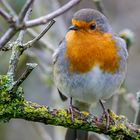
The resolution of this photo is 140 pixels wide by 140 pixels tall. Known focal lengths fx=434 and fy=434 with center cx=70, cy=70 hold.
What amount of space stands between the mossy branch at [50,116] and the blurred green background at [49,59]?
1.73m

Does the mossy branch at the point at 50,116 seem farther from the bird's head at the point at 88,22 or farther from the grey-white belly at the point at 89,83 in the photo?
the bird's head at the point at 88,22

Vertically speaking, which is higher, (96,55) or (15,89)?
(96,55)

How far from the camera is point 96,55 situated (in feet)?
11.3

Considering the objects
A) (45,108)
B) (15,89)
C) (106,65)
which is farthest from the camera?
(106,65)

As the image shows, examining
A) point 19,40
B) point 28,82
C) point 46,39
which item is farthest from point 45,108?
point 28,82

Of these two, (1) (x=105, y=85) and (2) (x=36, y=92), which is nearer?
(1) (x=105, y=85)

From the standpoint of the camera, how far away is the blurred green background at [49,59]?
16.4 feet

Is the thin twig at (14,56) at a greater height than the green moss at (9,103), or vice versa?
the thin twig at (14,56)

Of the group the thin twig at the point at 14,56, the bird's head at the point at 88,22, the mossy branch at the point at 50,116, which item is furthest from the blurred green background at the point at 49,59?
the thin twig at the point at 14,56

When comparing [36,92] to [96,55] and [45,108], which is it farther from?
[45,108]

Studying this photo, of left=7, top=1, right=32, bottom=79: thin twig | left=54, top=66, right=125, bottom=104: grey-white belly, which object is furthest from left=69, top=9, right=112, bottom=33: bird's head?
left=7, top=1, right=32, bottom=79: thin twig

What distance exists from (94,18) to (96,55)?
0.37 meters

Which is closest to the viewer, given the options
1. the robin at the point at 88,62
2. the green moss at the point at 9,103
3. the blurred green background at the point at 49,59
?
the green moss at the point at 9,103

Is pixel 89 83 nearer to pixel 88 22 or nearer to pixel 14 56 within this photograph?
pixel 88 22
